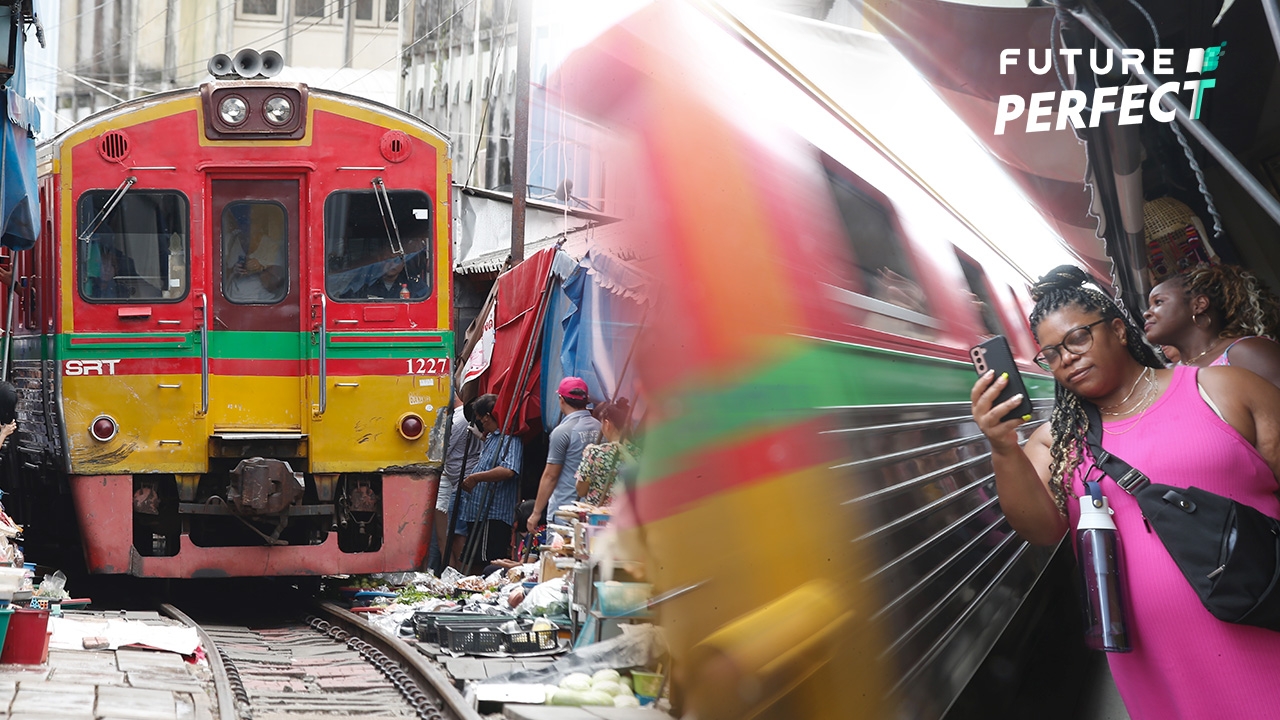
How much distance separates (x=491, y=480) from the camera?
9680 mm

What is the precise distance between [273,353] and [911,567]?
6.54 metres

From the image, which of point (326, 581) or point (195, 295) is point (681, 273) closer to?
point (195, 295)

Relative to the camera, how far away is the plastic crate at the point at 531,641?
22.3 feet

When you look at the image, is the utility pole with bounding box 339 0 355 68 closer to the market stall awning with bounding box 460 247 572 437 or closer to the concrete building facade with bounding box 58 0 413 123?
the concrete building facade with bounding box 58 0 413 123

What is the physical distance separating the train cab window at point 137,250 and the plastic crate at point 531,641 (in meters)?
3.09

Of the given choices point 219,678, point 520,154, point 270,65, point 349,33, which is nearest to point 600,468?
point 219,678

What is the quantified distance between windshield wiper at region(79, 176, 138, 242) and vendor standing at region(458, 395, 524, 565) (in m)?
2.98

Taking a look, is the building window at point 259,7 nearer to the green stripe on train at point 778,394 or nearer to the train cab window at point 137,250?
the train cab window at point 137,250

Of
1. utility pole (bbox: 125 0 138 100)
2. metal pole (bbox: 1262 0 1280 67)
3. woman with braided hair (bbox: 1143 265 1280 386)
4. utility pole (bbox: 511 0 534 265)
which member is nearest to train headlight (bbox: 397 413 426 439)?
utility pole (bbox: 511 0 534 265)

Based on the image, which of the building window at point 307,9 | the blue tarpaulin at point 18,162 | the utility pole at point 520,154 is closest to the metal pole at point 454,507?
the utility pole at point 520,154

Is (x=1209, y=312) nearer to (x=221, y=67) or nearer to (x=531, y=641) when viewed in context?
(x=531, y=641)

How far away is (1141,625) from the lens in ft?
8.20

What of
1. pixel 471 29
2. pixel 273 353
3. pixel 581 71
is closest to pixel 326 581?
pixel 273 353

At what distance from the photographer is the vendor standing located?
978cm
